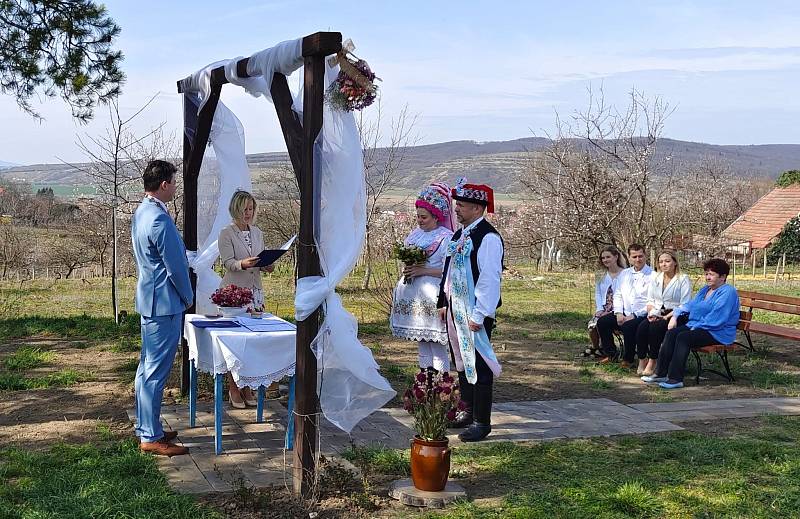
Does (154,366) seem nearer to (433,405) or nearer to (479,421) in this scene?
(433,405)

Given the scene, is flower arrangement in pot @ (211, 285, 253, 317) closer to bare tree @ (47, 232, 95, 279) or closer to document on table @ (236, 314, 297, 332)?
document on table @ (236, 314, 297, 332)

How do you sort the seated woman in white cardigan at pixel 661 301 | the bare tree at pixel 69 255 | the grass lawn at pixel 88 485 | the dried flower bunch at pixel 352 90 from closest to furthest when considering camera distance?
1. the grass lawn at pixel 88 485
2. the dried flower bunch at pixel 352 90
3. the seated woman in white cardigan at pixel 661 301
4. the bare tree at pixel 69 255

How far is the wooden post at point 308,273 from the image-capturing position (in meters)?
4.39

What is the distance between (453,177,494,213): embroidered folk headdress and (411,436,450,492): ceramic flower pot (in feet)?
5.97

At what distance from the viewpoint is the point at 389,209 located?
1722cm

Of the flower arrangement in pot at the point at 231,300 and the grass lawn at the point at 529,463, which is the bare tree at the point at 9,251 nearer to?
the grass lawn at the point at 529,463

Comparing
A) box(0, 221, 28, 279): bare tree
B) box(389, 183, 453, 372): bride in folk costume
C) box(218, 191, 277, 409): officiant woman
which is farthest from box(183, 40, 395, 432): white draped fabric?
box(0, 221, 28, 279): bare tree

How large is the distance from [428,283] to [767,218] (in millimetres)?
27314

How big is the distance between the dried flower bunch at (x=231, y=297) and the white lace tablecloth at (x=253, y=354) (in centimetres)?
56

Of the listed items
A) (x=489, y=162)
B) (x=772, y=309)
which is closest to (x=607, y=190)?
(x=772, y=309)

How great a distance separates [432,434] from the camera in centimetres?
457

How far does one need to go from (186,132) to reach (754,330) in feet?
22.0

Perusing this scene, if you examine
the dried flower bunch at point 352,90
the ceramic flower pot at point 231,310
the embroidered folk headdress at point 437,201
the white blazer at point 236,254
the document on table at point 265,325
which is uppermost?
the dried flower bunch at point 352,90

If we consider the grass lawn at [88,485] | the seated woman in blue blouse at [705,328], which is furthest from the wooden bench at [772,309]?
the grass lawn at [88,485]
